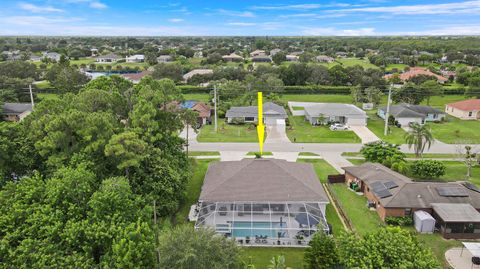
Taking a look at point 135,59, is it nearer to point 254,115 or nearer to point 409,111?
point 254,115

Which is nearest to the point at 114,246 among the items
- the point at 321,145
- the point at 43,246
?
the point at 43,246

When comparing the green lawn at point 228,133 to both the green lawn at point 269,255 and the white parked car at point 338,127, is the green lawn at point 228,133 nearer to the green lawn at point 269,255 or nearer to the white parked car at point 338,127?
the white parked car at point 338,127

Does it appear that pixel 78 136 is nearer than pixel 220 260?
No

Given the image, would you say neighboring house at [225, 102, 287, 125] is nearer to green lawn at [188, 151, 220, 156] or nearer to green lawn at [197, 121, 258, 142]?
green lawn at [197, 121, 258, 142]

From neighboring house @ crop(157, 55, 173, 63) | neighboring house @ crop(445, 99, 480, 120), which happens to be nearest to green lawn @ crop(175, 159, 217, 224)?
neighboring house @ crop(445, 99, 480, 120)

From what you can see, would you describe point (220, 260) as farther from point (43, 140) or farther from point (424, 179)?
point (424, 179)

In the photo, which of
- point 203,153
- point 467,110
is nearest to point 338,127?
point 203,153

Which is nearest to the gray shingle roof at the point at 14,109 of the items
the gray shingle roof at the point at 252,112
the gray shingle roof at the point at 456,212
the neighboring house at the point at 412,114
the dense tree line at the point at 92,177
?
the dense tree line at the point at 92,177
